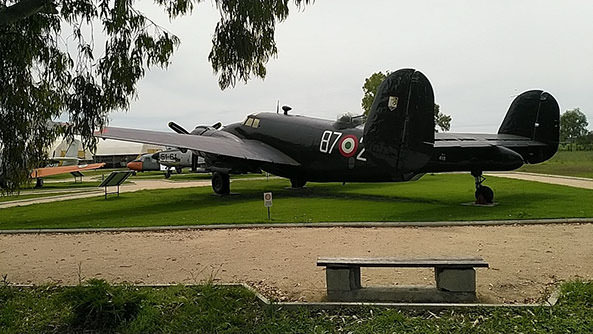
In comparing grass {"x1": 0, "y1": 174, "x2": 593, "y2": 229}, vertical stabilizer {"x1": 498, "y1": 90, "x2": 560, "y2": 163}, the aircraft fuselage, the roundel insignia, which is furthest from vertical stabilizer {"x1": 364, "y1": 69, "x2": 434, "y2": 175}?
vertical stabilizer {"x1": 498, "y1": 90, "x2": 560, "y2": 163}

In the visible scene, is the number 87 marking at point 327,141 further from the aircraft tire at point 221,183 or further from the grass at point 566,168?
the grass at point 566,168

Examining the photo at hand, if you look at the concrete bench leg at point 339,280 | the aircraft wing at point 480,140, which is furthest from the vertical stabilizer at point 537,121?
the concrete bench leg at point 339,280

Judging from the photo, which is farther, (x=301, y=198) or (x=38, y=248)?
(x=301, y=198)

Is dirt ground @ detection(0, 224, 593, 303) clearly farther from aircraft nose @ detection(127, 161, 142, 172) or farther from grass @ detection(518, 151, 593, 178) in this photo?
aircraft nose @ detection(127, 161, 142, 172)

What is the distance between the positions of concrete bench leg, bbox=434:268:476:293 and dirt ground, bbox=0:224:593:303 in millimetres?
339

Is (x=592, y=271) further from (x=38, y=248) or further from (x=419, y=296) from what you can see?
(x=38, y=248)

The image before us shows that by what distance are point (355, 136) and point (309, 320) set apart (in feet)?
40.7

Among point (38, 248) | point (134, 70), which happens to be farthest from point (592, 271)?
point (38, 248)

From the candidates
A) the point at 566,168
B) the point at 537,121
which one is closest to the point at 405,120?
the point at 537,121

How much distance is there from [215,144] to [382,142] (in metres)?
8.94

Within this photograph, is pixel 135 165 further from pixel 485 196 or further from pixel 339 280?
pixel 339 280

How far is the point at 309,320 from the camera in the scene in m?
4.91

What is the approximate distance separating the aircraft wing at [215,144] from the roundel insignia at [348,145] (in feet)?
9.04

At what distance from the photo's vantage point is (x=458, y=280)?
5434mm
